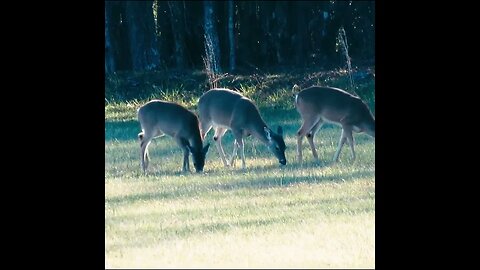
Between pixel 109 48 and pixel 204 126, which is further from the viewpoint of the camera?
pixel 109 48

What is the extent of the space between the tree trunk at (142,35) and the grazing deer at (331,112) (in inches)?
535

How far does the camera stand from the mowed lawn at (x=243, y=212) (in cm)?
862

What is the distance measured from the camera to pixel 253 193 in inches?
464

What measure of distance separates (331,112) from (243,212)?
4.80 metres

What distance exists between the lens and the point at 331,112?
15242 mm

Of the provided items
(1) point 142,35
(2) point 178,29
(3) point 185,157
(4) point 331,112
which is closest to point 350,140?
(4) point 331,112

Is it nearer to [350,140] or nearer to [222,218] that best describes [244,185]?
[222,218]

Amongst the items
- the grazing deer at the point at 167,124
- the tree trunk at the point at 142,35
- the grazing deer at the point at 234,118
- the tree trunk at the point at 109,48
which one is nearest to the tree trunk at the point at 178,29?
the tree trunk at the point at 142,35
